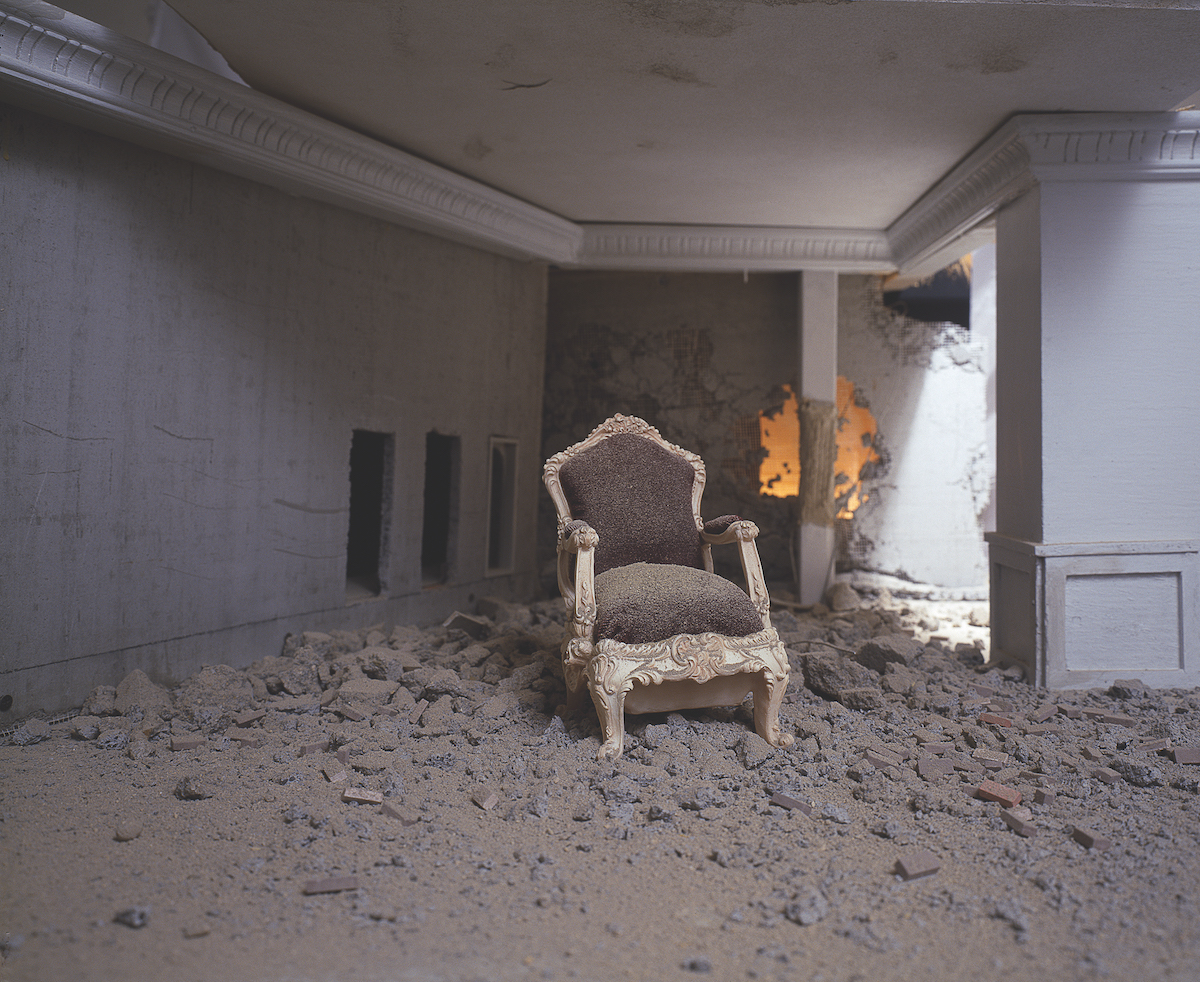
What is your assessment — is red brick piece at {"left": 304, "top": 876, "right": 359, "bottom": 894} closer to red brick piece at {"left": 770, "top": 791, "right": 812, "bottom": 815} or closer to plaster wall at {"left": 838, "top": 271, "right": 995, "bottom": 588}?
red brick piece at {"left": 770, "top": 791, "right": 812, "bottom": 815}

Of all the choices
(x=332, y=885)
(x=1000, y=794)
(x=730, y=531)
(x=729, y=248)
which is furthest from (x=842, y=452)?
(x=332, y=885)

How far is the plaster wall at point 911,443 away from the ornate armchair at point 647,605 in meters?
3.42

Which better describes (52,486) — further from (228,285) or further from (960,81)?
(960,81)

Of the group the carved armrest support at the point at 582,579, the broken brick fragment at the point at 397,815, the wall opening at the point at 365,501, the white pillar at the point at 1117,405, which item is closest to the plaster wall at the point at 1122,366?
the white pillar at the point at 1117,405

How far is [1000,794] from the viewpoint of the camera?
7.86 feet

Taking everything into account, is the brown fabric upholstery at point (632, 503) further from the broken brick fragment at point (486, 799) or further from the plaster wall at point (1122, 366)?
the plaster wall at point (1122, 366)

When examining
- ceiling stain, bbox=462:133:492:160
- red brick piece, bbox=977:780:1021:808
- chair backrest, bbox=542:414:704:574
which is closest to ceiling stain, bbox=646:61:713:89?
ceiling stain, bbox=462:133:492:160

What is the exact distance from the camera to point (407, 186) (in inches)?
165

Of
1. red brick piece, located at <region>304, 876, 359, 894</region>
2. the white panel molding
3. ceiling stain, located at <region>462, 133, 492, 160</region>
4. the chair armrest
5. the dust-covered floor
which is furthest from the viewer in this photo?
ceiling stain, located at <region>462, 133, 492, 160</region>

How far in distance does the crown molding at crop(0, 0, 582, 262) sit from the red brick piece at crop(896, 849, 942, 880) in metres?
3.69

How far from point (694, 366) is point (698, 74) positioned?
313cm

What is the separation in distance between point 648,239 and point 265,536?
318 centimetres

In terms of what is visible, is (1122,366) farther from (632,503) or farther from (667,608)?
(667,608)

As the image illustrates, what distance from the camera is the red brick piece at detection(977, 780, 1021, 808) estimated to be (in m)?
2.37
